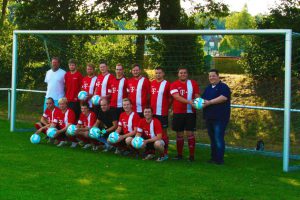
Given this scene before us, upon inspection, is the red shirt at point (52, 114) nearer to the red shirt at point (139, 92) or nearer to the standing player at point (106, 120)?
the standing player at point (106, 120)

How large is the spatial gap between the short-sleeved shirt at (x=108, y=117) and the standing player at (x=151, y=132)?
1.03 metres

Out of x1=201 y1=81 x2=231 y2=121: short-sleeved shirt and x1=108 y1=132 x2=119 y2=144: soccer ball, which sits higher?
x1=201 y1=81 x2=231 y2=121: short-sleeved shirt

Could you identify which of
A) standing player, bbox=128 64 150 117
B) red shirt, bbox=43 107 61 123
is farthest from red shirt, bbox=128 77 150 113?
red shirt, bbox=43 107 61 123

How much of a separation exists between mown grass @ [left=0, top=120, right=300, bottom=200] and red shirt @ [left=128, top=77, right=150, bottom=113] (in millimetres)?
1007

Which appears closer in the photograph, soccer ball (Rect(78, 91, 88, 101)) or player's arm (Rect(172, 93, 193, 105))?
player's arm (Rect(172, 93, 193, 105))

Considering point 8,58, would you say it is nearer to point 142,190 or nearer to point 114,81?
point 114,81

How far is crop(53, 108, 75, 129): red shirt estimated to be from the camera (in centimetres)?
1100

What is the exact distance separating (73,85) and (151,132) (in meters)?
2.53

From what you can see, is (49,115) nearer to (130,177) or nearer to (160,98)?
(160,98)

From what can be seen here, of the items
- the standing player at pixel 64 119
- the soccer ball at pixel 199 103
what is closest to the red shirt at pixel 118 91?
the standing player at pixel 64 119

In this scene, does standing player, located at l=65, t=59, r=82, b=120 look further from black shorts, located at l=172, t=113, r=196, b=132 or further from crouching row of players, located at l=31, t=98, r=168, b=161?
black shorts, located at l=172, t=113, r=196, b=132

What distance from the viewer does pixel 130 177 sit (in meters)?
8.30

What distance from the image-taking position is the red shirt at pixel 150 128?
31.2ft

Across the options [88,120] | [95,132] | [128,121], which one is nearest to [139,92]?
[128,121]
